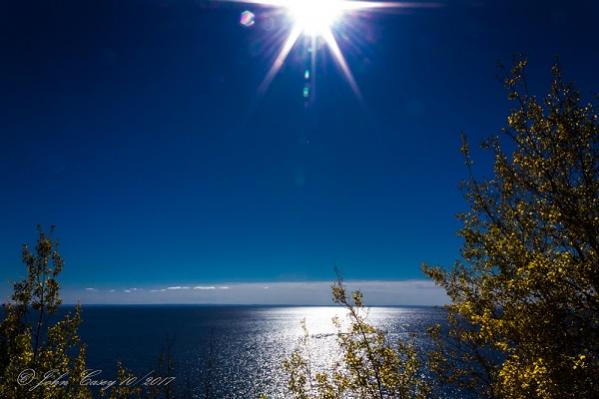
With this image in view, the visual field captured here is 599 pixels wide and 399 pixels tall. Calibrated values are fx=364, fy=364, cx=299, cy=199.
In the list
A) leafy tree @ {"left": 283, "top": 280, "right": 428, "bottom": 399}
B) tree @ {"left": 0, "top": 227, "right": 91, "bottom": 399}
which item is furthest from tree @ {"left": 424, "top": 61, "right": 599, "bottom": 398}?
tree @ {"left": 0, "top": 227, "right": 91, "bottom": 399}

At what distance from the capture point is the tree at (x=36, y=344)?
1526cm

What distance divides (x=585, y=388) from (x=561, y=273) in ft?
8.72

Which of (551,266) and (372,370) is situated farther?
(372,370)

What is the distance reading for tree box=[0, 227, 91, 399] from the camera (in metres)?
15.3

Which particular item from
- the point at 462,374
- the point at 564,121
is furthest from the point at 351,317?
the point at 564,121

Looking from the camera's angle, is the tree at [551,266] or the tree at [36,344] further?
the tree at [36,344]

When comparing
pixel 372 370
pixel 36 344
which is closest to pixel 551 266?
pixel 372 370

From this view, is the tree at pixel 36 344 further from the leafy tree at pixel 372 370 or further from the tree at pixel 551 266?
the tree at pixel 551 266

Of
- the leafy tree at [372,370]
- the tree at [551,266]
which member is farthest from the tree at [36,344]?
the tree at [551,266]

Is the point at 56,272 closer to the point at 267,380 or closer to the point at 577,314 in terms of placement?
the point at 577,314

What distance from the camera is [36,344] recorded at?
635 inches

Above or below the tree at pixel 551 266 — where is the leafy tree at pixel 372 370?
below

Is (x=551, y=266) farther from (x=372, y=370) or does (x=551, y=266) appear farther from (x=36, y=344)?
(x=36, y=344)

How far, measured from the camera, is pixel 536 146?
34.6 feet
